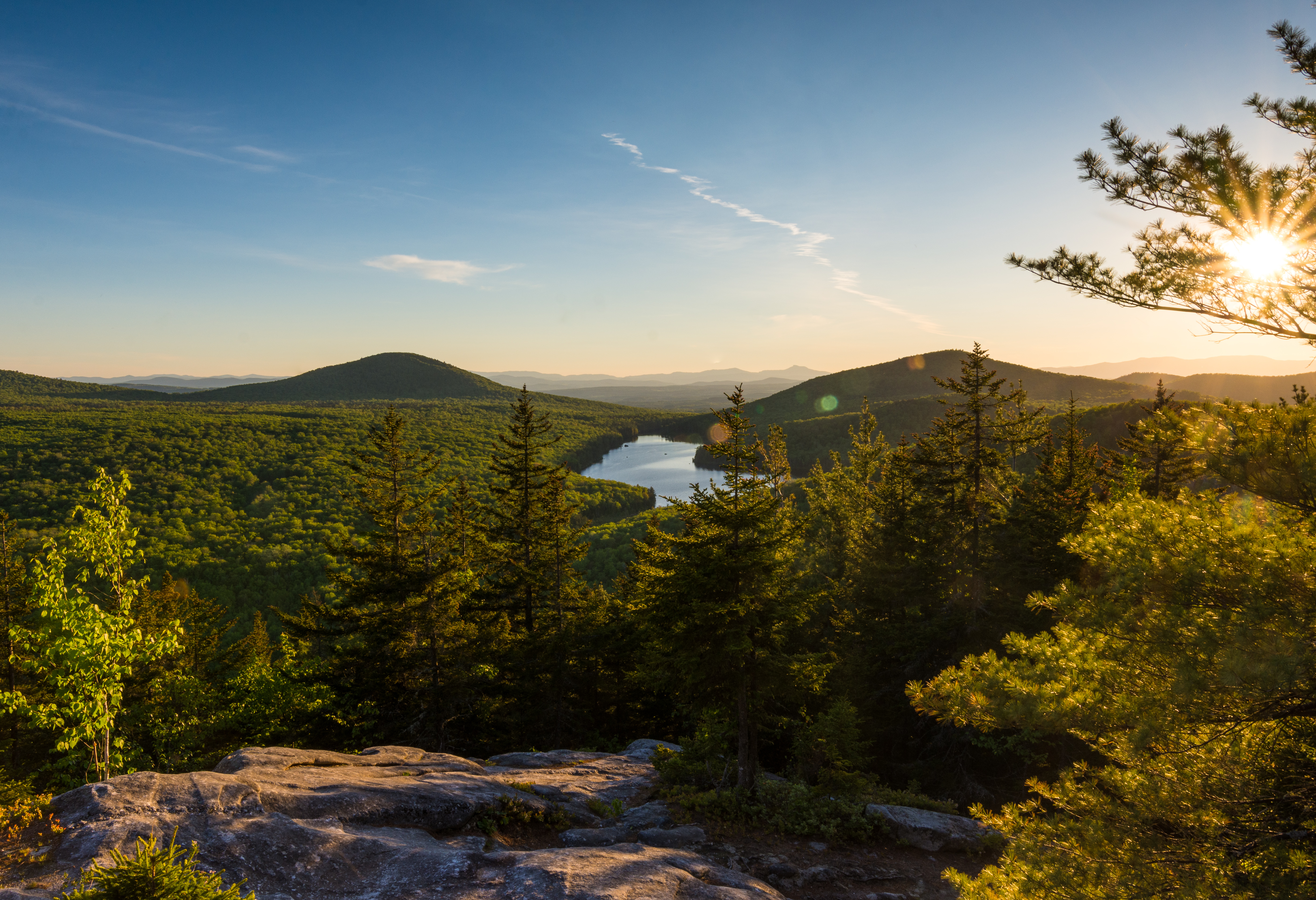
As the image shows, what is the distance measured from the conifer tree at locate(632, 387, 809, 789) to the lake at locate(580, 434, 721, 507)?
2910 inches

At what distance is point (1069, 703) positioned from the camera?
6184 millimetres

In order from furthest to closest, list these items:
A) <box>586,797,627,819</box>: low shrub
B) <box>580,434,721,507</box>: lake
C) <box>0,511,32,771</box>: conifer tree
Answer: <box>580,434,721,507</box>: lake
<box>0,511,32,771</box>: conifer tree
<box>586,797,627,819</box>: low shrub

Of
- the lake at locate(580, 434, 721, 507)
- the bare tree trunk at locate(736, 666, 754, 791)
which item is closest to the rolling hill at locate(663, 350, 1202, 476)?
the lake at locate(580, 434, 721, 507)

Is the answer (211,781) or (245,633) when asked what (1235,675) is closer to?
(211,781)

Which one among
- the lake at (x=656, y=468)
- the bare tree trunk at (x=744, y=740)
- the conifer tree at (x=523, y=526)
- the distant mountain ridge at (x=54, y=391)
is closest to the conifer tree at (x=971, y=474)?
the bare tree trunk at (x=744, y=740)

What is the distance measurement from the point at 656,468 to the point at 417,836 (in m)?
128

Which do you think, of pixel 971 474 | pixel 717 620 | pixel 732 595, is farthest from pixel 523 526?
pixel 971 474

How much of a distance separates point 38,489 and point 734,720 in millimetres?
96903

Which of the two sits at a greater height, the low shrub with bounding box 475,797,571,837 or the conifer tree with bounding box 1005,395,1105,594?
the conifer tree with bounding box 1005,395,1105,594

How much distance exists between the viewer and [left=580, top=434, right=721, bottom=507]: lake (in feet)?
368

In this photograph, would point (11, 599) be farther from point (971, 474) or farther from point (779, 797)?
point (971, 474)

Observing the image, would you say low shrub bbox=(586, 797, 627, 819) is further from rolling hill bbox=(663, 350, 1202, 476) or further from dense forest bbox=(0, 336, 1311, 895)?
rolling hill bbox=(663, 350, 1202, 476)

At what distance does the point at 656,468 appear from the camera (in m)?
138

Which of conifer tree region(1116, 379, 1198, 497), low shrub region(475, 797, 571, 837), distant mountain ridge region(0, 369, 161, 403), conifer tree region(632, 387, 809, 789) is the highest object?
distant mountain ridge region(0, 369, 161, 403)
